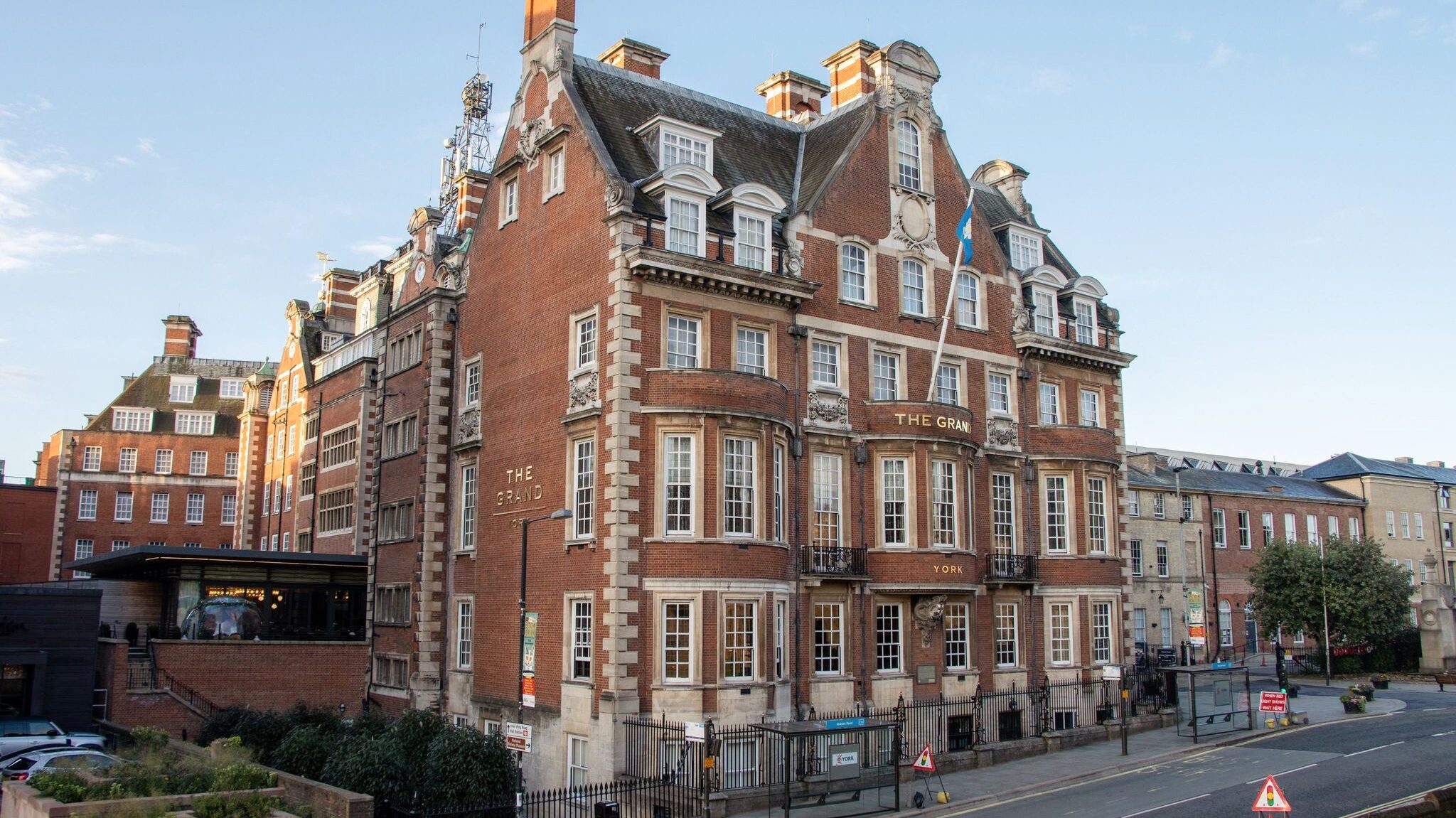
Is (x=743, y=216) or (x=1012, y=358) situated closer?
(x=743, y=216)

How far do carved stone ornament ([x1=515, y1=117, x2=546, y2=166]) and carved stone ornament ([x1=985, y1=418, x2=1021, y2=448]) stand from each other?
56.1 ft

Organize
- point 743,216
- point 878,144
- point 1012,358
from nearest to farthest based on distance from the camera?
1. point 743,216
2. point 878,144
3. point 1012,358

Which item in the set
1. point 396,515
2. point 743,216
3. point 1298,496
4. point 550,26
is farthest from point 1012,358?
point 1298,496

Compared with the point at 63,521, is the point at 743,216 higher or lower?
higher

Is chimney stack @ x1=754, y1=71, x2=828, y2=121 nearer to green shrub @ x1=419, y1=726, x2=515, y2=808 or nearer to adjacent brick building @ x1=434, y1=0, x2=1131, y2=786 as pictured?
adjacent brick building @ x1=434, y1=0, x2=1131, y2=786

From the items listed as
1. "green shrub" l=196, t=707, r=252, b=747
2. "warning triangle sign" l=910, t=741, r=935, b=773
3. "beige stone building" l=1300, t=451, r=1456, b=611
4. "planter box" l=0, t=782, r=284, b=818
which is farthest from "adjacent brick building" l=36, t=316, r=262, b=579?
"beige stone building" l=1300, t=451, r=1456, b=611

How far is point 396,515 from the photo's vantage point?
135 ft

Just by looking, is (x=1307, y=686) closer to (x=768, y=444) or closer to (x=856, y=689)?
(x=856, y=689)

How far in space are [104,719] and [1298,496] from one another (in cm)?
6467

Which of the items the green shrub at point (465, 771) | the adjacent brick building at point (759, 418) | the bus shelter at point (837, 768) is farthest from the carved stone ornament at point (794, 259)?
the green shrub at point (465, 771)

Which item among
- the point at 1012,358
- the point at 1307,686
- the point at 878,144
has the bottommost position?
the point at 1307,686

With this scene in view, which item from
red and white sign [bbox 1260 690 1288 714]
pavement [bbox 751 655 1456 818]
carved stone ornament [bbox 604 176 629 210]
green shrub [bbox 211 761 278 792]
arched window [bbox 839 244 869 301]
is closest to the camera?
green shrub [bbox 211 761 278 792]

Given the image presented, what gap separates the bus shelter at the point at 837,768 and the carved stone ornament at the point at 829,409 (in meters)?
9.69

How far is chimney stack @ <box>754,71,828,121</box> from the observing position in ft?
142
